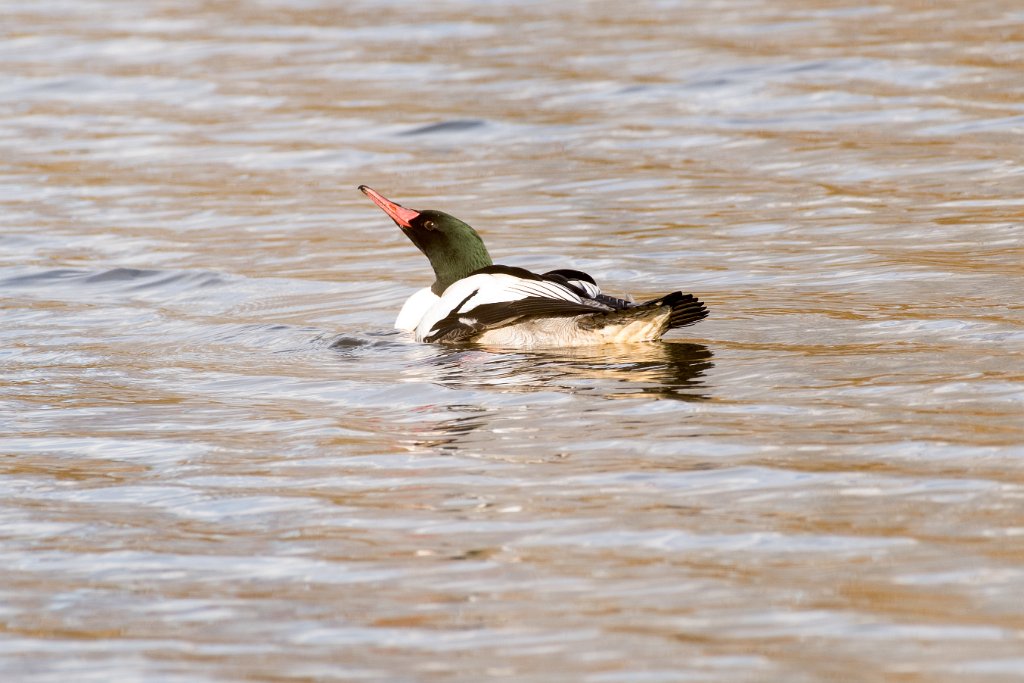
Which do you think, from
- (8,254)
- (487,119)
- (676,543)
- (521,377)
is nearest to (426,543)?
(676,543)

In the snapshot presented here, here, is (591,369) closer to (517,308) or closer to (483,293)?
(517,308)

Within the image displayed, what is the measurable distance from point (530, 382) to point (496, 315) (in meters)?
0.93

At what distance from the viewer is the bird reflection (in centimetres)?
822

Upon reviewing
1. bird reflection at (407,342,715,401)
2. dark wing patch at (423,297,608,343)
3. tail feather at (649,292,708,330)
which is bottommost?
bird reflection at (407,342,715,401)

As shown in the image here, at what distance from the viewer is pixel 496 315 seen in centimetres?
941

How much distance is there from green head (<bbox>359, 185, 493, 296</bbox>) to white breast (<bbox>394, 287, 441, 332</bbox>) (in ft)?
0.49

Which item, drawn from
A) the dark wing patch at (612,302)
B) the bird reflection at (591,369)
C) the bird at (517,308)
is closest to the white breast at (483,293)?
the bird at (517,308)

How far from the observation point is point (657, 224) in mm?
13203

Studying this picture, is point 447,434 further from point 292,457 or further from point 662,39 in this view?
point 662,39

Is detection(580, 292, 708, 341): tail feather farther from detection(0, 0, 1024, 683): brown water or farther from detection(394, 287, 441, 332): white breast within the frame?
detection(394, 287, 441, 332): white breast

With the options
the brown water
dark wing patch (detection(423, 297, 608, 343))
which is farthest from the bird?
the brown water

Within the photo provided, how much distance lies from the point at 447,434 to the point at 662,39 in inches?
577

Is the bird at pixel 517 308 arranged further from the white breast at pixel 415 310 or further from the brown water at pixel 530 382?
the brown water at pixel 530 382

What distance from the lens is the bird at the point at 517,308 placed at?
8.94 meters
